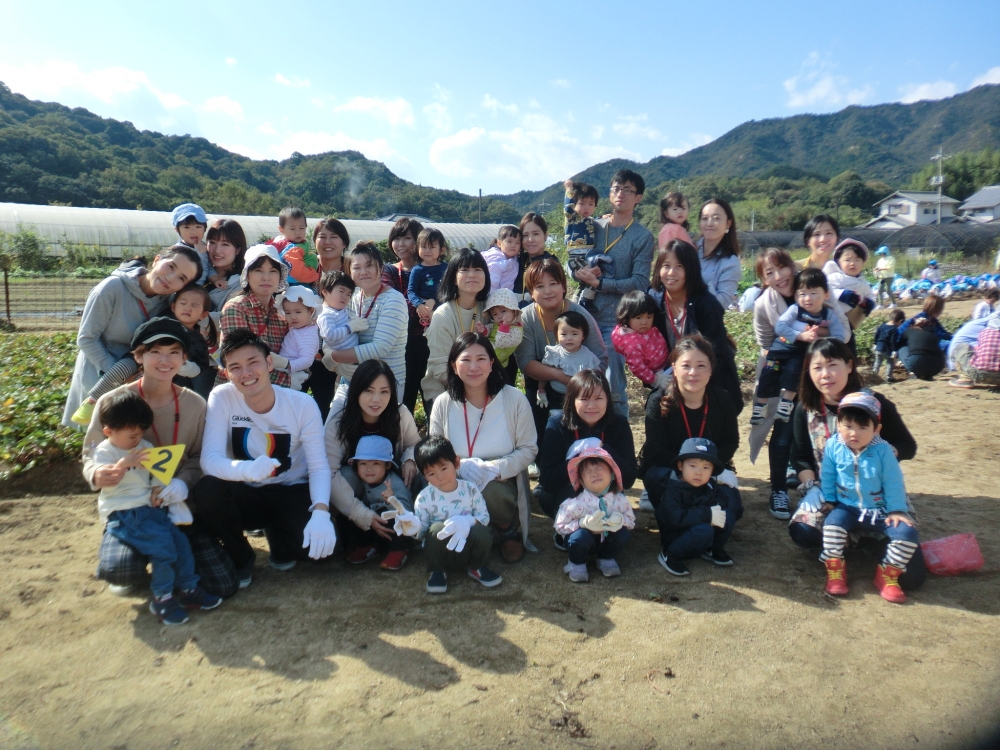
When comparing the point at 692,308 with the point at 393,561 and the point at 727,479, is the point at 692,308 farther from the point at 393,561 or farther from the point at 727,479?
the point at 393,561

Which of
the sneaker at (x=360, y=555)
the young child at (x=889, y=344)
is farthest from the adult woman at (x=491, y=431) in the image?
the young child at (x=889, y=344)

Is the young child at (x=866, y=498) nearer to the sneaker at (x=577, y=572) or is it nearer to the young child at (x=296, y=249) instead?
the sneaker at (x=577, y=572)

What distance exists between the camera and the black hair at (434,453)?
328 centimetres

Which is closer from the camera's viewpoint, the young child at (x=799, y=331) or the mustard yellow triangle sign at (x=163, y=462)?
the mustard yellow triangle sign at (x=163, y=462)

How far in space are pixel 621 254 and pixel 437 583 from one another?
259 cm

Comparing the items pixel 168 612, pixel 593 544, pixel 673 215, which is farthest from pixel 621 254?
pixel 168 612

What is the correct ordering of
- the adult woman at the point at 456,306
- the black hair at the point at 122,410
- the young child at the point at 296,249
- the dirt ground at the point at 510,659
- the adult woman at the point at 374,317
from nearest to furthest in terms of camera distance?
the dirt ground at the point at 510,659 < the black hair at the point at 122,410 < the adult woman at the point at 374,317 < the adult woman at the point at 456,306 < the young child at the point at 296,249

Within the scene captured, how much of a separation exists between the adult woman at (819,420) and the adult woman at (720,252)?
93 cm

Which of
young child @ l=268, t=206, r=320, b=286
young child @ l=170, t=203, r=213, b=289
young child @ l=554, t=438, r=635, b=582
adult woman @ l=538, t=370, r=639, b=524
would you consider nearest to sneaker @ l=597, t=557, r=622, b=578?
young child @ l=554, t=438, r=635, b=582

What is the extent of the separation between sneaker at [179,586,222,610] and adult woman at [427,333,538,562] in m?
1.33

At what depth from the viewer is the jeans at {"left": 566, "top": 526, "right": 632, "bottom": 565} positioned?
3336 millimetres

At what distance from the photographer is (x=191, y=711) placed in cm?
232

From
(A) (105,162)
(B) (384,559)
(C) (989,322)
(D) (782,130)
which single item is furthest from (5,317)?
(D) (782,130)

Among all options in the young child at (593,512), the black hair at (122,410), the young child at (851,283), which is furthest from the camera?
the young child at (851,283)
